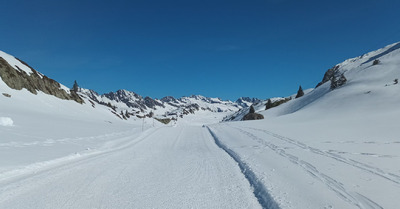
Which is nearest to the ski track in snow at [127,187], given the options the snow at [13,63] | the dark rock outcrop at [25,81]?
the dark rock outcrop at [25,81]

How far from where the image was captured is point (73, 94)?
59.4 m

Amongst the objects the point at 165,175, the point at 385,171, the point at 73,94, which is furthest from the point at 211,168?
the point at 73,94

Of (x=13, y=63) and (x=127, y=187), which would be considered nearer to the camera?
(x=127, y=187)

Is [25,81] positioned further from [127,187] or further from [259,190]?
[259,190]

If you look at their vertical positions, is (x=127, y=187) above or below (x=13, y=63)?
below

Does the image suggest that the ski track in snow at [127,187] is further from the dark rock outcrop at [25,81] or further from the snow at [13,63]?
the snow at [13,63]

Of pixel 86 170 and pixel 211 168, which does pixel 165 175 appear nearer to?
pixel 211 168

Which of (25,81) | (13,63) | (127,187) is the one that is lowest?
(127,187)

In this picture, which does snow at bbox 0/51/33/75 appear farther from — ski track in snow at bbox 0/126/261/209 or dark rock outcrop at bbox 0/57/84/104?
ski track in snow at bbox 0/126/261/209

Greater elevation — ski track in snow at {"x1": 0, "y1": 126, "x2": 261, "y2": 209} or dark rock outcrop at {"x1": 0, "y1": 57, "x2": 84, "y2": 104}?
dark rock outcrop at {"x1": 0, "y1": 57, "x2": 84, "y2": 104}

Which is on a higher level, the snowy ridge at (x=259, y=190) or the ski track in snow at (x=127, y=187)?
the ski track in snow at (x=127, y=187)

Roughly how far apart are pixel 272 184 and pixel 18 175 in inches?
257

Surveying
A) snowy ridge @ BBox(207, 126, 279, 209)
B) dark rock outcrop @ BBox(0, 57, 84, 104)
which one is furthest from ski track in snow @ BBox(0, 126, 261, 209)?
dark rock outcrop @ BBox(0, 57, 84, 104)

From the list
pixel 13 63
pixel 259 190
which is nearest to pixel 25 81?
pixel 13 63
